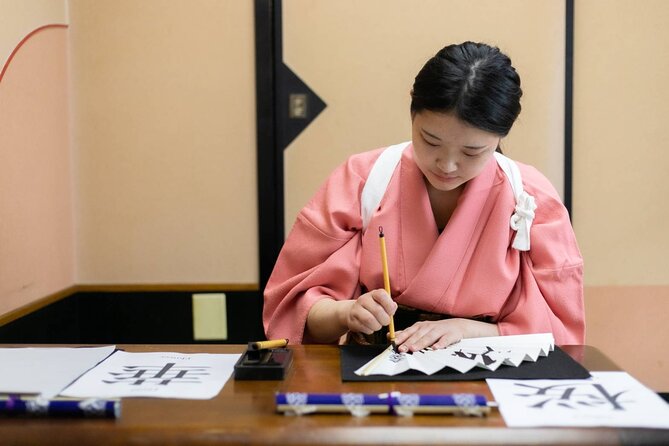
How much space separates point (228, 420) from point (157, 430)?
0.09m

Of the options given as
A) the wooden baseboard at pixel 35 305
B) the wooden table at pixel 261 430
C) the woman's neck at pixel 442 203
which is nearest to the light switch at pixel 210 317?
the wooden baseboard at pixel 35 305

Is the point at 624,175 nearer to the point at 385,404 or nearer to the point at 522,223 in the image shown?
the point at 522,223

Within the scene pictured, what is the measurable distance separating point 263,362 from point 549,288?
72 cm

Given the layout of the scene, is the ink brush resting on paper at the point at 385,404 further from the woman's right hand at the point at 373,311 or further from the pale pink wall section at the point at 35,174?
the pale pink wall section at the point at 35,174

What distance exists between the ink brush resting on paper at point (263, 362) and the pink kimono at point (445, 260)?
0.33 meters

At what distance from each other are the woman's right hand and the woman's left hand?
0.05m

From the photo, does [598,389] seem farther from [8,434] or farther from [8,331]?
[8,331]

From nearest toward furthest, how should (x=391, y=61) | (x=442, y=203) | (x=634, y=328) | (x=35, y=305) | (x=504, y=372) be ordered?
(x=504, y=372) < (x=442, y=203) < (x=35, y=305) < (x=391, y=61) < (x=634, y=328)

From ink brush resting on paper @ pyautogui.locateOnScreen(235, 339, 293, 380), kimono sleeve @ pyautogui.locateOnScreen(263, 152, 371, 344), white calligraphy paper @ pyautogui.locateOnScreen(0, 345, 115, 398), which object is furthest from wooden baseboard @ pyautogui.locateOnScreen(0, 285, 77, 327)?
ink brush resting on paper @ pyautogui.locateOnScreen(235, 339, 293, 380)

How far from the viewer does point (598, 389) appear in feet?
3.53

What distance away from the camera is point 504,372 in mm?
1165

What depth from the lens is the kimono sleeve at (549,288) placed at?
61.2 inches

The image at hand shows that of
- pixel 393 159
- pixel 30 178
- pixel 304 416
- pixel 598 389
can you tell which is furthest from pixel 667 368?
pixel 30 178

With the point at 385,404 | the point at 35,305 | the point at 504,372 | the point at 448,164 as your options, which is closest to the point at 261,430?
the point at 385,404
